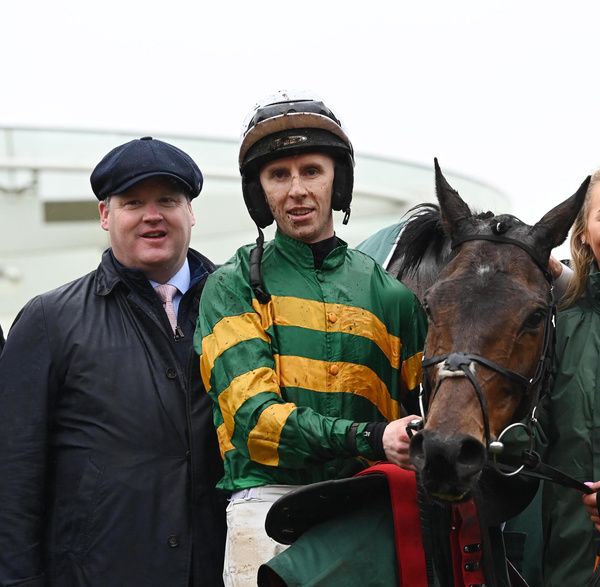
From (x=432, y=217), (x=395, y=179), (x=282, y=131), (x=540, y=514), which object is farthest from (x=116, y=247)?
(x=395, y=179)

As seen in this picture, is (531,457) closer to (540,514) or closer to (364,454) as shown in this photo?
(364,454)

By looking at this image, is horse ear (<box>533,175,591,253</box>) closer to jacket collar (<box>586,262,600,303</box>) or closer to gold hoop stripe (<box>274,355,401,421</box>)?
jacket collar (<box>586,262,600,303</box>)

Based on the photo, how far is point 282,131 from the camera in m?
3.87

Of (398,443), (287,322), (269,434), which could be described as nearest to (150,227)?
(287,322)

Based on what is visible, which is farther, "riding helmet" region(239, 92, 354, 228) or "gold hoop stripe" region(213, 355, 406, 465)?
"riding helmet" region(239, 92, 354, 228)

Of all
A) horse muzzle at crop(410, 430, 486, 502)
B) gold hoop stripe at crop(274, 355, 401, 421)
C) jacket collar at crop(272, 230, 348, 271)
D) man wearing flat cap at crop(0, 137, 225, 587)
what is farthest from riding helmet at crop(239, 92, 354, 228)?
horse muzzle at crop(410, 430, 486, 502)

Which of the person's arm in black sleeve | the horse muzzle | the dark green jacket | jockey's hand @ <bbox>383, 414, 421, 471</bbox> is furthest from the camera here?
the person's arm in black sleeve

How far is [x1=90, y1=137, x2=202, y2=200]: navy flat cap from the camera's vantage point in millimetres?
4297

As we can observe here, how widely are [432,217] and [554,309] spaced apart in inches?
37.3

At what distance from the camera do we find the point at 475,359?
10.7 ft

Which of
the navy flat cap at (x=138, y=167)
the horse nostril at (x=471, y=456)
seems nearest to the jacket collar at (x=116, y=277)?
the navy flat cap at (x=138, y=167)

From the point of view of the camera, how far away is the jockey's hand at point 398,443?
3.36 meters

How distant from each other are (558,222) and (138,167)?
1.60 meters

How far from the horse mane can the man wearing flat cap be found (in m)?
0.87
